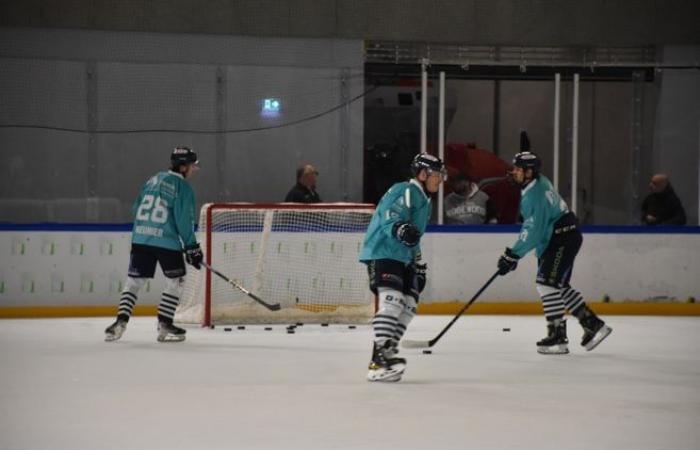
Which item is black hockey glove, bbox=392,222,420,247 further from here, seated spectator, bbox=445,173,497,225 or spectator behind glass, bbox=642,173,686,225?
spectator behind glass, bbox=642,173,686,225

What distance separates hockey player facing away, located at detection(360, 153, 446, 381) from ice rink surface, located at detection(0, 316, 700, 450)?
0.15 m

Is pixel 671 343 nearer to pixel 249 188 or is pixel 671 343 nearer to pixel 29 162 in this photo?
pixel 249 188

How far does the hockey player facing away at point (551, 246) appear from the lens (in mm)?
7113

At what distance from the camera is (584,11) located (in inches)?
475

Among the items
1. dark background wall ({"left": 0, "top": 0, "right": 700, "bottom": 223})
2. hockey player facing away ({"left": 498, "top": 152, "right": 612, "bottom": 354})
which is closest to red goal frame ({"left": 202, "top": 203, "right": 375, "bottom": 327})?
hockey player facing away ({"left": 498, "top": 152, "right": 612, "bottom": 354})

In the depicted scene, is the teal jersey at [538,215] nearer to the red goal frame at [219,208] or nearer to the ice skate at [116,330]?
the red goal frame at [219,208]

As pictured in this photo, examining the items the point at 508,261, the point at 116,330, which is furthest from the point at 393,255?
the point at 116,330

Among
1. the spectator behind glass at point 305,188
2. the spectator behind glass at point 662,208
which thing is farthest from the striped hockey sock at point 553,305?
the spectator behind glass at point 662,208

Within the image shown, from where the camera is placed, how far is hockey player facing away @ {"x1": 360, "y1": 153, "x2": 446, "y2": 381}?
593cm

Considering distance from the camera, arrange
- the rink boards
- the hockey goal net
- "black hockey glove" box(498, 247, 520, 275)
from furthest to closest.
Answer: the rink boards
the hockey goal net
"black hockey glove" box(498, 247, 520, 275)

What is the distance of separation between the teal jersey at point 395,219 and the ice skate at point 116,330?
210 centimetres

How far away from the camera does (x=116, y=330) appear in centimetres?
762

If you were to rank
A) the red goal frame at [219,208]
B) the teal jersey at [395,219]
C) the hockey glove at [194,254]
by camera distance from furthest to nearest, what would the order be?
1. the red goal frame at [219,208]
2. the hockey glove at [194,254]
3. the teal jersey at [395,219]

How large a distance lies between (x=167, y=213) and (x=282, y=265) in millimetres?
1561
